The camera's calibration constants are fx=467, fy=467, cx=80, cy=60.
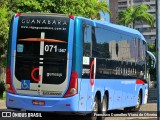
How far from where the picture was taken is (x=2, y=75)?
3469 centimetres

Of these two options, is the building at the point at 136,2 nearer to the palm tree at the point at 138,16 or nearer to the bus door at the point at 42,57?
the palm tree at the point at 138,16

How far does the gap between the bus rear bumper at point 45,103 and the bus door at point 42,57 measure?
0.18m

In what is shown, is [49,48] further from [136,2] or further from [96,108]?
[136,2]

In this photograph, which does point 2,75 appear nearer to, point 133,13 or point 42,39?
point 42,39

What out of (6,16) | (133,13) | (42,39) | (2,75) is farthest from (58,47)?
(133,13)

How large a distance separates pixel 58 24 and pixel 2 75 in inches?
845

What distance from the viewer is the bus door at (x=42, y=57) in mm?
13680

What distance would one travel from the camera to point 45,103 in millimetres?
13656

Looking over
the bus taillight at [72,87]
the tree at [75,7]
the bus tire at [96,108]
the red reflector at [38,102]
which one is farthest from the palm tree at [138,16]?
the red reflector at [38,102]

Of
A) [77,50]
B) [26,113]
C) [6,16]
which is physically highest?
[6,16]

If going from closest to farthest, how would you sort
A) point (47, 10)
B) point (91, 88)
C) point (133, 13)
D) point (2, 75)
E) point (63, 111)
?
point (63, 111)
point (91, 88)
point (47, 10)
point (2, 75)
point (133, 13)

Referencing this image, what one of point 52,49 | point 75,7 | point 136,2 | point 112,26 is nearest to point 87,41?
point 52,49

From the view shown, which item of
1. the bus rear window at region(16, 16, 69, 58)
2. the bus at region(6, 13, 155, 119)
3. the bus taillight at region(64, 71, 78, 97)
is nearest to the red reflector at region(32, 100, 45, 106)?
the bus at region(6, 13, 155, 119)

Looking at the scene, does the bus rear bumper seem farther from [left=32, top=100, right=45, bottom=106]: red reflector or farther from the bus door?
the bus door
